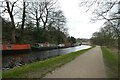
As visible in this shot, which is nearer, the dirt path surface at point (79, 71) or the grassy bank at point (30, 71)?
the grassy bank at point (30, 71)

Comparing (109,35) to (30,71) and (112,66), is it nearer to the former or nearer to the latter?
(112,66)

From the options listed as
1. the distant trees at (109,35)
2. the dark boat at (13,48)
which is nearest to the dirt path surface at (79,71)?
the distant trees at (109,35)

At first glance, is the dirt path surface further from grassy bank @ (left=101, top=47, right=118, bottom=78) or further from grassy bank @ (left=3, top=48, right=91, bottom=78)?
grassy bank @ (left=3, top=48, right=91, bottom=78)

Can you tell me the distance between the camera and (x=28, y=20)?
5038 centimetres

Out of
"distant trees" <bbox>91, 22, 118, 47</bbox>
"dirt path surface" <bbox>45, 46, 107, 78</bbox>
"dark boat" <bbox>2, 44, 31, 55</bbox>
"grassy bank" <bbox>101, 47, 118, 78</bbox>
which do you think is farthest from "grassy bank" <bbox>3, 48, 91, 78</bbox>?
"dark boat" <bbox>2, 44, 31, 55</bbox>

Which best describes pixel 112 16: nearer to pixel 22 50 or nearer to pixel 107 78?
pixel 107 78

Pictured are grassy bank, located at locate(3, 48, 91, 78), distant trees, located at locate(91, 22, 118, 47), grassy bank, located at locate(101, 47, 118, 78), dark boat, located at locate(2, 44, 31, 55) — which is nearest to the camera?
grassy bank, located at locate(3, 48, 91, 78)

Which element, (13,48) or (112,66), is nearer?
(112,66)

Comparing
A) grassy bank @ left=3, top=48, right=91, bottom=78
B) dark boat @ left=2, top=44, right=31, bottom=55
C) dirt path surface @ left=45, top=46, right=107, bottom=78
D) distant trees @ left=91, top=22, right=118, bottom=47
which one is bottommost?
dirt path surface @ left=45, top=46, right=107, bottom=78

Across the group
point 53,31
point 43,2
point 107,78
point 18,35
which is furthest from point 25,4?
point 107,78

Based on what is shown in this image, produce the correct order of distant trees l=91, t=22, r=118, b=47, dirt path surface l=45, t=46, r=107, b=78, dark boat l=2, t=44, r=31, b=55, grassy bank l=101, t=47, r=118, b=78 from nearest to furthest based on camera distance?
dirt path surface l=45, t=46, r=107, b=78 < grassy bank l=101, t=47, r=118, b=78 < distant trees l=91, t=22, r=118, b=47 < dark boat l=2, t=44, r=31, b=55

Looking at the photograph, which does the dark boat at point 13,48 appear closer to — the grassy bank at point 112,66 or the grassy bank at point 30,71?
the grassy bank at point 112,66

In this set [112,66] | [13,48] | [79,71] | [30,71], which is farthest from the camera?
[13,48]

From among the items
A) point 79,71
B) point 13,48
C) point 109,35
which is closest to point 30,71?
point 79,71
